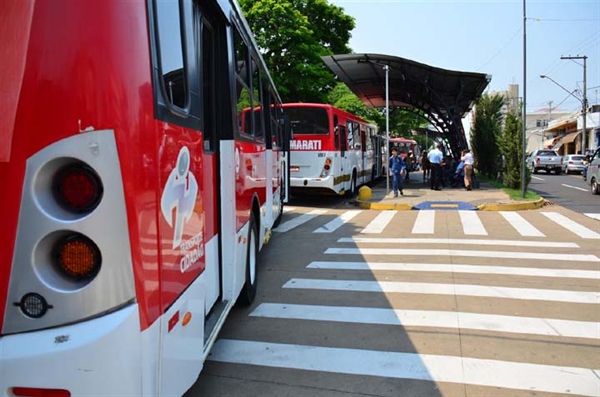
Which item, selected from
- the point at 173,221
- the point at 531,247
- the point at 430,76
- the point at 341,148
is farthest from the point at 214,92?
the point at 430,76

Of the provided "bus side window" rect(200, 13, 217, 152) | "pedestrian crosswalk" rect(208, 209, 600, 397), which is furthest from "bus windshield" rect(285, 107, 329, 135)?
"bus side window" rect(200, 13, 217, 152)

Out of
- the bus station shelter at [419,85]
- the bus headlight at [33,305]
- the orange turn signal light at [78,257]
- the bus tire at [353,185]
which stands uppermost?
the bus station shelter at [419,85]

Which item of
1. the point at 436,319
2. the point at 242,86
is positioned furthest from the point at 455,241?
the point at 242,86

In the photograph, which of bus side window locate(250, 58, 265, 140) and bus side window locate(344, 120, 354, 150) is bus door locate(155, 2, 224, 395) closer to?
bus side window locate(250, 58, 265, 140)

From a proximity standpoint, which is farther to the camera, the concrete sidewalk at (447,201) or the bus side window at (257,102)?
the concrete sidewalk at (447,201)

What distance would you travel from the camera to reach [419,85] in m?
23.2

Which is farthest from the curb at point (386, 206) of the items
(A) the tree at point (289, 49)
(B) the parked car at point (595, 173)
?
(A) the tree at point (289, 49)

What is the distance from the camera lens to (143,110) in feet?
6.93

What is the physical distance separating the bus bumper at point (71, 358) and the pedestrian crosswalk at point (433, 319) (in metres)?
2.08

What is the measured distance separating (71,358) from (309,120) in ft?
44.5

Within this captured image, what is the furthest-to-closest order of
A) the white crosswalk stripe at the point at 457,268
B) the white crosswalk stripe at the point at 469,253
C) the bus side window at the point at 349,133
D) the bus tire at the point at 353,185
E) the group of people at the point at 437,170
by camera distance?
the bus tire at the point at 353,185 → the bus side window at the point at 349,133 → the group of people at the point at 437,170 → the white crosswalk stripe at the point at 469,253 → the white crosswalk stripe at the point at 457,268

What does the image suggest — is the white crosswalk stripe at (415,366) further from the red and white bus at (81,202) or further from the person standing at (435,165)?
the person standing at (435,165)

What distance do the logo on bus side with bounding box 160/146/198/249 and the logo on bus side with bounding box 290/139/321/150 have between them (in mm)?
12130

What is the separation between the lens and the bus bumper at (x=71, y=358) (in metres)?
1.87
